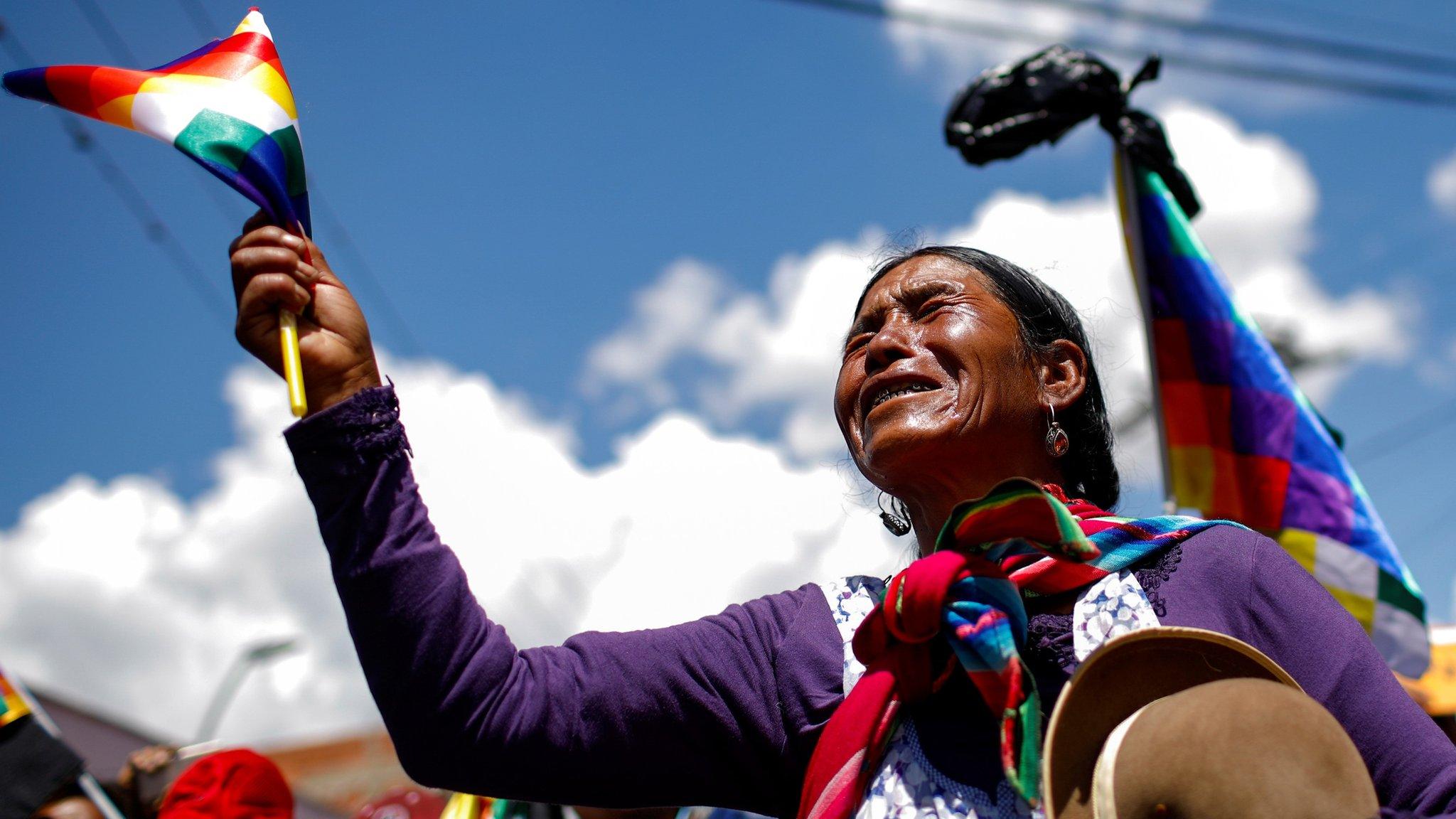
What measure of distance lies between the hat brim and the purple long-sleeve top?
0.17 meters

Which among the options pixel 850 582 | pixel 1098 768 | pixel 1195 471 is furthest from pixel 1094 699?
pixel 1195 471

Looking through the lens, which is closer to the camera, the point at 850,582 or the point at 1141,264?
the point at 850,582

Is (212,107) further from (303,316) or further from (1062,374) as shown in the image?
(1062,374)

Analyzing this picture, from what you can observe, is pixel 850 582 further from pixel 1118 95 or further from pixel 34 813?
pixel 1118 95

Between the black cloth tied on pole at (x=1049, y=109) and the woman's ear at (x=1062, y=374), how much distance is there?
2977 mm

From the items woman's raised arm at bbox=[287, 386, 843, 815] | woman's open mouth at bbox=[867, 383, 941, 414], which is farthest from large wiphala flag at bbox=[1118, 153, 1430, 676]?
woman's raised arm at bbox=[287, 386, 843, 815]

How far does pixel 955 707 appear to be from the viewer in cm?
153

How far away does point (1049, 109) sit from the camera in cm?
483

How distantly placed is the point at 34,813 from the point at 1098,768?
355cm

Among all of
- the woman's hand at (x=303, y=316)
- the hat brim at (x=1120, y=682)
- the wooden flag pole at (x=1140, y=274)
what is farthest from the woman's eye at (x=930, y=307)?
the wooden flag pole at (x=1140, y=274)

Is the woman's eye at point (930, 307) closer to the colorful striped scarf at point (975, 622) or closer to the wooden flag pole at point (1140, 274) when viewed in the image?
the colorful striped scarf at point (975, 622)

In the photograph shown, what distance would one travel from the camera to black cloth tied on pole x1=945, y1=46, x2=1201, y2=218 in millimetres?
4824

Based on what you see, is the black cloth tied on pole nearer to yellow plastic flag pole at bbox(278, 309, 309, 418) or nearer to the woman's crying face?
the woman's crying face

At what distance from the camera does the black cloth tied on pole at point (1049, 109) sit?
15.8 ft
